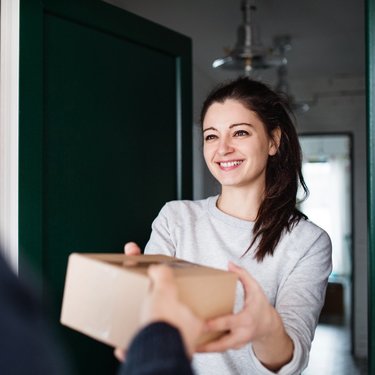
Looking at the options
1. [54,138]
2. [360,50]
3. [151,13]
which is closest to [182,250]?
[54,138]

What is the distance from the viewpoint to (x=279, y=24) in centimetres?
399

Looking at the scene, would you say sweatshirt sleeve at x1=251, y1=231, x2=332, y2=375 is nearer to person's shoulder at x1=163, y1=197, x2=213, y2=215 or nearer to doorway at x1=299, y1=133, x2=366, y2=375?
person's shoulder at x1=163, y1=197, x2=213, y2=215

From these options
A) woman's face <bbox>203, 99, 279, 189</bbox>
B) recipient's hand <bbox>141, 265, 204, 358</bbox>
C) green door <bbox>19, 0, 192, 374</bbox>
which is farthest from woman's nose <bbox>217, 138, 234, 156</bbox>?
recipient's hand <bbox>141, 265, 204, 358</bbox>

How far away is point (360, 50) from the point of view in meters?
4.71

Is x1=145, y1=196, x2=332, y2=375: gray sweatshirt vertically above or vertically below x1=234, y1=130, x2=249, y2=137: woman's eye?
below

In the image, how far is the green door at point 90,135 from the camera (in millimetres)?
1683

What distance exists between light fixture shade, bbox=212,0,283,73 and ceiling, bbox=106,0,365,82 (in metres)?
0.37

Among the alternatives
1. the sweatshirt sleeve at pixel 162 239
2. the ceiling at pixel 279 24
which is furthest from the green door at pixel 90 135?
the ceiling at pixel 279 24

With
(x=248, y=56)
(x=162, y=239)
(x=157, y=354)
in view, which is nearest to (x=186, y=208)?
(x=162, y=239)

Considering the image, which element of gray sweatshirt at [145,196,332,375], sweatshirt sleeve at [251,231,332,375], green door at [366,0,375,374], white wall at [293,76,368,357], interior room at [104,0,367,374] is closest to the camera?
sweatshirt sleeve at [251,231,332,375]

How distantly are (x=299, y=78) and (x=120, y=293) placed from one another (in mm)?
5357

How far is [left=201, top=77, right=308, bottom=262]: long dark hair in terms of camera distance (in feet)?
5.18

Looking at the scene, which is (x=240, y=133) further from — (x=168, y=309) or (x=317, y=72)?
(x=317, y=72)

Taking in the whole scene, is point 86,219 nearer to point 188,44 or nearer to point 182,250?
point 182,250
